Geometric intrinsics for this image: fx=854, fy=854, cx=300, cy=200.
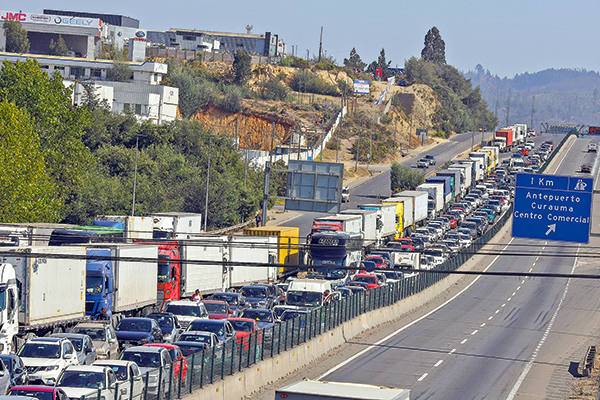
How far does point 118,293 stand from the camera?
32.2 m

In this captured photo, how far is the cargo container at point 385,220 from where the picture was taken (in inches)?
2351

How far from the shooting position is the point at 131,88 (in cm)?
11025

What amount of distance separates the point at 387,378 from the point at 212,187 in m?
46.3

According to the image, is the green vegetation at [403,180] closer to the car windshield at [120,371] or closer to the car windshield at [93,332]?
the car windshield at [93,332]

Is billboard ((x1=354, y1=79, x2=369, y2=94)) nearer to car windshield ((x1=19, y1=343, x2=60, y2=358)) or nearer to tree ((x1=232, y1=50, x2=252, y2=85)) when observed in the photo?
tree ((x1=232, y1=50, x2=252, y2=85))

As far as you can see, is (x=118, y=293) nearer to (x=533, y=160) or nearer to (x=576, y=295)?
(x=576, y=295)

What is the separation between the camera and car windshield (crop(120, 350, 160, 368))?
69.9 ft

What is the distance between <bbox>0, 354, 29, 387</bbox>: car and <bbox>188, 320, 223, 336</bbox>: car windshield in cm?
762

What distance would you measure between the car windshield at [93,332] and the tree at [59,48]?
401 feet

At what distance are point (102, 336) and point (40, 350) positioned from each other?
340 cm

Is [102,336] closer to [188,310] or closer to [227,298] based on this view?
[188,310]

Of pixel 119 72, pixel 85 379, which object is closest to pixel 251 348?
pixel 85 379

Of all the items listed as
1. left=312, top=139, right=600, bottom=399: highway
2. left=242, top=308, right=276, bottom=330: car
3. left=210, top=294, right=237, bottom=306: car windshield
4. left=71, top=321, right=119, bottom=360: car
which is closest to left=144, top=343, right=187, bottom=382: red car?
left=71, top=321, right=119, bottom=360: car

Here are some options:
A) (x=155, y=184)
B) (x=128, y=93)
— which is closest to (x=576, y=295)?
(x=155, y=184)
